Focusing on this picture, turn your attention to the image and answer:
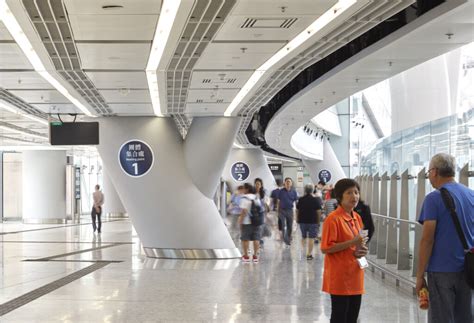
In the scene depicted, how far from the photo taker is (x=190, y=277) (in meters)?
12.9

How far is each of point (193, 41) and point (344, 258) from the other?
4.29 m

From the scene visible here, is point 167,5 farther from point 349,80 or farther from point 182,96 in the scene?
point 182,96

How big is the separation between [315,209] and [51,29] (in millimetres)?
9198

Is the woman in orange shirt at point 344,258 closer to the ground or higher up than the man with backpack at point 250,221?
higher up

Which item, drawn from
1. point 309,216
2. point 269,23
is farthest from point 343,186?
point 309,216

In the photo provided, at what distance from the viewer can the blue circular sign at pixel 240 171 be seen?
1548 inches

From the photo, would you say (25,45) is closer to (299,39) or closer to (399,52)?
(299,39)

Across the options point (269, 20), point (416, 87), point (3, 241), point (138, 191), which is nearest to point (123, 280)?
point (138, 191)

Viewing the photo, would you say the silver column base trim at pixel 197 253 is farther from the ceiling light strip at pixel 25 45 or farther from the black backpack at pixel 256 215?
the ceiling light strip at pixel 25 45

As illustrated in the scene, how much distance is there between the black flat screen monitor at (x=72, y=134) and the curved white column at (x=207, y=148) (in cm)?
223

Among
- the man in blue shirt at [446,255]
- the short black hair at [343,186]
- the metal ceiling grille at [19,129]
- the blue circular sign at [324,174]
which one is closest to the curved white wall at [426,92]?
the metal ceiling grille at [19,129]

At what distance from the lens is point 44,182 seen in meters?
36.2

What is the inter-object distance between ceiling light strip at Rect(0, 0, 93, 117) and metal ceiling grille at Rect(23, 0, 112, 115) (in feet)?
0.62

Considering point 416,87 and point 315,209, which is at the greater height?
point 416,87
